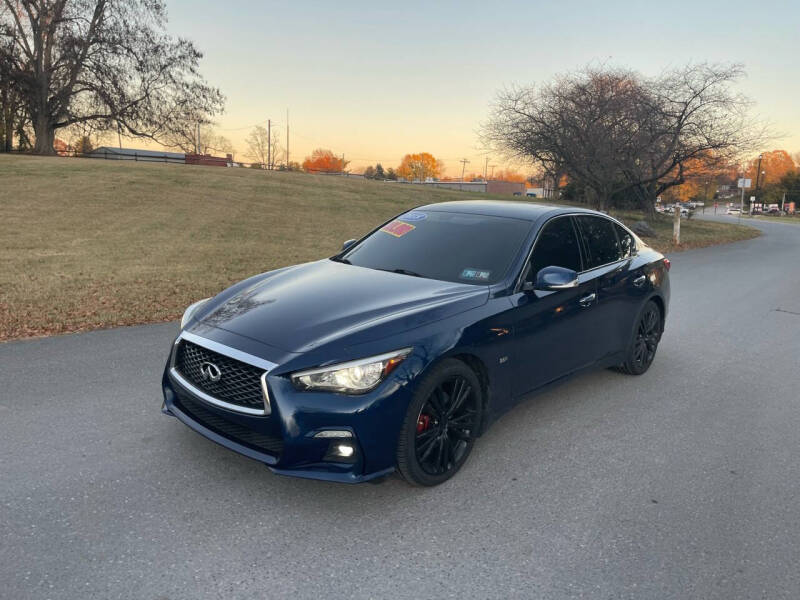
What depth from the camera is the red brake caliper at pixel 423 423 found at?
332 centimetres

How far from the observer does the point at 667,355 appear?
21.2ft

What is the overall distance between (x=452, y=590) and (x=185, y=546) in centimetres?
127

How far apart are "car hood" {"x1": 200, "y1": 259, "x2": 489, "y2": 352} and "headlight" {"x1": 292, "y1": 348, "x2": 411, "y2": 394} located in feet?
0.46

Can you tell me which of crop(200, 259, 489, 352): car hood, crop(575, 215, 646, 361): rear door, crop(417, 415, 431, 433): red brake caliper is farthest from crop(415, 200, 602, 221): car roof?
crop(417, 415, 431, 433): red brake caliper

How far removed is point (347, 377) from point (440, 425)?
2.40ft

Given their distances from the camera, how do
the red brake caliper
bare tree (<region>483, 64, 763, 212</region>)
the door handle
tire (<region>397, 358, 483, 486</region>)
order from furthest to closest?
bare tree (<region>483, 64, 763, 212</region>)
the door handle
the red brake caliper
tire (<region>397, 358, 483, 486</region>)

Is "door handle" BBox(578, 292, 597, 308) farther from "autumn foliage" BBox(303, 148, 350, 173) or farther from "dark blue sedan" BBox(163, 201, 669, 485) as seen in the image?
"autumn foliage" BBox(303, 148, 350, 173)

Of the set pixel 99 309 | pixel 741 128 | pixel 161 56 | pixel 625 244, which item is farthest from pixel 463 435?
pixel 161 56

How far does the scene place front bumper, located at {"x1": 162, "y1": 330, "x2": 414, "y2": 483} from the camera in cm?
295

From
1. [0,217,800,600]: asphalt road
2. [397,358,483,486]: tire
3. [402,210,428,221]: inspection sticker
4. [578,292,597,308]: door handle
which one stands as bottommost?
[0,217,800,600]: asphalt road

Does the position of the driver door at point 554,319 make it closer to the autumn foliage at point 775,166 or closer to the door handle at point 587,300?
the door handle at point 587,300

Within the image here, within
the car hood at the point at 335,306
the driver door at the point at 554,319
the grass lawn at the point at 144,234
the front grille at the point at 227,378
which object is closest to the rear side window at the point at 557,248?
the driver door at the point at 554,319

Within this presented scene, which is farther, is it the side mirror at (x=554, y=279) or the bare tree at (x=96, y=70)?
the bare tree at (x=96, y=70)

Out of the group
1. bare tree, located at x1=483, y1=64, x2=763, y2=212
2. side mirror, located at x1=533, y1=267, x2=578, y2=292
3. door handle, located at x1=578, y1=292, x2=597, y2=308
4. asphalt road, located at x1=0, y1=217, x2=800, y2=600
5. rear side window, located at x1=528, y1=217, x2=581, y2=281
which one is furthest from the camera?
bare tree, located at x1=483, y1=64, x2=763, y2=212
